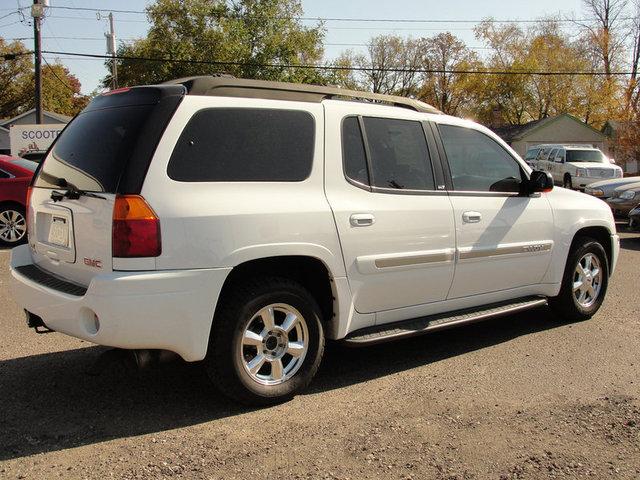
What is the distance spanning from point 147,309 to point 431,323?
2.10 m

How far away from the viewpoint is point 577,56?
5472cm

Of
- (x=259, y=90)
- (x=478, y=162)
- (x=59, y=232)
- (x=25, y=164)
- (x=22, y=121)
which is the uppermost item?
(x=22, y=121)

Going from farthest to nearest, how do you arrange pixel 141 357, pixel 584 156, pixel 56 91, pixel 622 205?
pixel 56 91 < pixel 584 156 < pixel 622 205 < pixel 141 357

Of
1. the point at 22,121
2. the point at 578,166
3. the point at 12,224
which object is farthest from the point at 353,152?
the point at 22,121

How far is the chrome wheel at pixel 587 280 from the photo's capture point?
5.67 metres

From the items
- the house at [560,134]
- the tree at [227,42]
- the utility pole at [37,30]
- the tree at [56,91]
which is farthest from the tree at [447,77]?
the utility pole at [37,30]

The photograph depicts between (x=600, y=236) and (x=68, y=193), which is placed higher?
(x=68, y=193)

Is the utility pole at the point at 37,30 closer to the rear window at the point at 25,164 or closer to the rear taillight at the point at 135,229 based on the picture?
the rear window at the point at 25,164

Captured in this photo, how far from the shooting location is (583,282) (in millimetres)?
5707

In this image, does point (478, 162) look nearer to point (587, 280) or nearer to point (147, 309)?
point (587, 280)

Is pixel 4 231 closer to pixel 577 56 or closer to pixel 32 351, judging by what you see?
pixel 32 351

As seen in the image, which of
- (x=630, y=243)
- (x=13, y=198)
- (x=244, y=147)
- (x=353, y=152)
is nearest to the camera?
(x=244, y=147)

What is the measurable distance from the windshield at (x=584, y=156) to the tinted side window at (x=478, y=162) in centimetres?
2038

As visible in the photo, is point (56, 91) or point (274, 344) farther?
point (56, 91)
